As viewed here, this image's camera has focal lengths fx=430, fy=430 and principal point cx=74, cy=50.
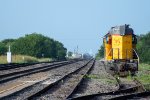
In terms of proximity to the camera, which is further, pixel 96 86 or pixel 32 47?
pixel 32 47

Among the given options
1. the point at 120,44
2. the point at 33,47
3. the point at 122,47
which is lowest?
the point at 122,47

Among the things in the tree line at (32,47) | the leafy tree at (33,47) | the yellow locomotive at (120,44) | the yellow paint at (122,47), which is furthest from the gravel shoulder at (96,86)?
the leafy tree at (33,47)

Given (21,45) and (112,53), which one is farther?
(21,45)

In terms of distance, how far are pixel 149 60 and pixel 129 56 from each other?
6206 centimetres

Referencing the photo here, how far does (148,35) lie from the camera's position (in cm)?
12038

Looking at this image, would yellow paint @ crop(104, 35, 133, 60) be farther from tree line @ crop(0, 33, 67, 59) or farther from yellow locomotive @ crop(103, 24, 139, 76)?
tree line @ crop(0, 33, 67, 59)

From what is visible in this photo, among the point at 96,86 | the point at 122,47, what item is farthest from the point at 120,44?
the point at 96,86

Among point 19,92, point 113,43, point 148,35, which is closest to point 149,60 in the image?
point 148,35

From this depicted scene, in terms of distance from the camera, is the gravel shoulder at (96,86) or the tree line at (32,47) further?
the tree line at (32,47)

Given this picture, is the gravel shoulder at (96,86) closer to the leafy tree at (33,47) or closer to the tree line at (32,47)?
the tree line at (32,47)

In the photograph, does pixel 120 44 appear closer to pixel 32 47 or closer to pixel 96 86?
pixel 96 86

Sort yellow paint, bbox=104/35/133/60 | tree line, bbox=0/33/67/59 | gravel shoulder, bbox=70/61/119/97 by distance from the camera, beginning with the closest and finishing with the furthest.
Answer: gravel shoulder, bbox=70/61/119/97, yellow paint, bbox=104/35/133/60, tree line, bbox=0/33/67/59

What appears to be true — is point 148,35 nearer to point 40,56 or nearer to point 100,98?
point 40,56

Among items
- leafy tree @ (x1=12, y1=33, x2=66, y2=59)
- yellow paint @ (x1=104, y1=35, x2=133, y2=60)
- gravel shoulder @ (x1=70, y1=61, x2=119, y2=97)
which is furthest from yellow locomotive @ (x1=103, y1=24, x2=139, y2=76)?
leafy tree @ (x1=12, y1=33, x2=66, y2=59)
